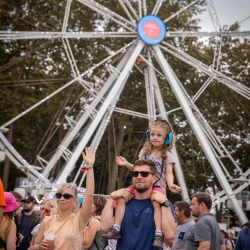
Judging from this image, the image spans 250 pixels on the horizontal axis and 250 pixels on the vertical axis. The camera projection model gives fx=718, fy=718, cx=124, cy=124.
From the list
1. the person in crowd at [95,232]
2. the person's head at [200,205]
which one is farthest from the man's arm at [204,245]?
the person in crowd at [95,232]

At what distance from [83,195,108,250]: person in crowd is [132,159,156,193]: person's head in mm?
1824

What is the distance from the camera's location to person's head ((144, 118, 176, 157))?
680cm

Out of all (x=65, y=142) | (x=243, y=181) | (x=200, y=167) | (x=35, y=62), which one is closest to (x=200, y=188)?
(x=200, y=167)

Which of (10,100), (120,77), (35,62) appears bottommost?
(120,77)

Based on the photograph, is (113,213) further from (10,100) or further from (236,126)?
(236,126)

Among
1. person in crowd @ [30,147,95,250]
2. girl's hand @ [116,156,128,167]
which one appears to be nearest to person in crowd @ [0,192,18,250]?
person in crowd @ [30,147,95,250]

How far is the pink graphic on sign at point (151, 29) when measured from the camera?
21.9m

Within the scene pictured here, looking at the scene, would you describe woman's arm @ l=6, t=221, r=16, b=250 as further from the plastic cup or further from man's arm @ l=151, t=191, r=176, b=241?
man's arm @ l=151, t=191, r=176, b=241

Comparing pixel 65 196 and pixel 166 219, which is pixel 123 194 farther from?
pixel 65 196

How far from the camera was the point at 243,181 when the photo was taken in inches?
989

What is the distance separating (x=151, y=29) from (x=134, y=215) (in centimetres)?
1645

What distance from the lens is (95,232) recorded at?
7656 mm

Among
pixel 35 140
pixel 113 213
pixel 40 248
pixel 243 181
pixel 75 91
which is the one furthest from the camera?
pixel 35 140

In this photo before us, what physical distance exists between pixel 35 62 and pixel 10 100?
2515mm
